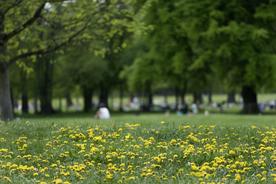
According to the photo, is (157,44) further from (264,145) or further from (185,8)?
(264,145)

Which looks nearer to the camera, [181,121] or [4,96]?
[181,121]

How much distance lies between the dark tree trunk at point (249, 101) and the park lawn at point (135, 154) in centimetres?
2494

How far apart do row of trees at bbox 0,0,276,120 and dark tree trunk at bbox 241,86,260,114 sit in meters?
0.06

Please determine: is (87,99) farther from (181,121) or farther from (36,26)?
(181,121)

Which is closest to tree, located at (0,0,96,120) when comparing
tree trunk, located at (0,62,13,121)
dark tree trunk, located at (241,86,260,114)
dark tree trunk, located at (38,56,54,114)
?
tree trunk, located at (0,62,13,121)

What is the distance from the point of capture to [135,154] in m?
8.86

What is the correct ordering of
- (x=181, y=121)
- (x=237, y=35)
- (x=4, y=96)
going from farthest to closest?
(x=237, y=35), (x=4, y=96), (x=181, y=121)

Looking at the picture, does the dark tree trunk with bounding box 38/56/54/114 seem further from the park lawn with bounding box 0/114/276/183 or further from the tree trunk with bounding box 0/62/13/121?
the park lawn with bounding box 0/114/276/183

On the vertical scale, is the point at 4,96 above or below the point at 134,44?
below

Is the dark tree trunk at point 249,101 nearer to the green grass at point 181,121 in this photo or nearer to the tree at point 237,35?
the tree at point 237,35

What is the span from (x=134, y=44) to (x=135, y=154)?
38492 mm

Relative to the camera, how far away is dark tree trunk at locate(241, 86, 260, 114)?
119 feet

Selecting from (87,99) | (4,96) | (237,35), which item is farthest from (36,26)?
(87,99)

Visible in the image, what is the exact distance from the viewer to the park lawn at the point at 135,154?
7.54m
